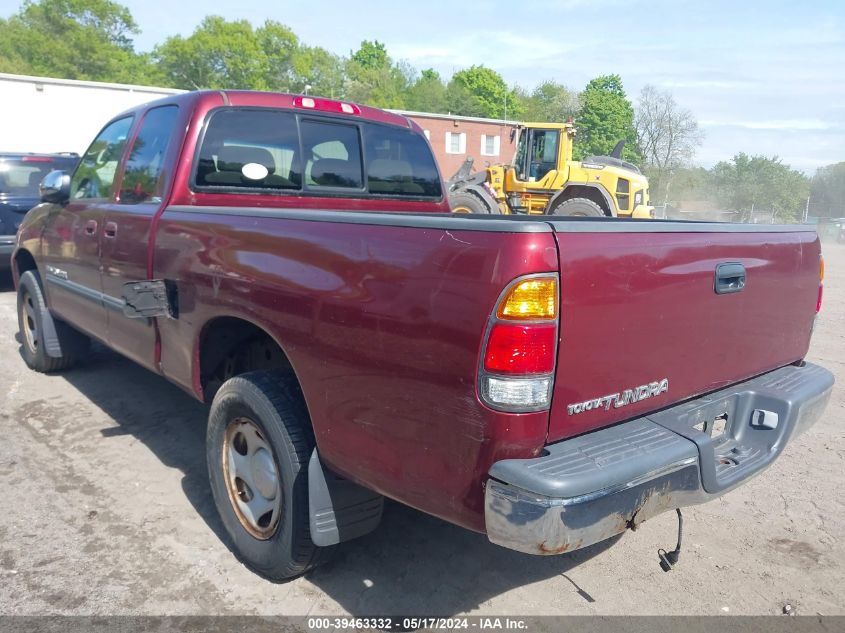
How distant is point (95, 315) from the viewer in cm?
422

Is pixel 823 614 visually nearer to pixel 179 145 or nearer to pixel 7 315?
pixel 179 145

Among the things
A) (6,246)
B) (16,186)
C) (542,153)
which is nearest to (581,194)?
(542,153)

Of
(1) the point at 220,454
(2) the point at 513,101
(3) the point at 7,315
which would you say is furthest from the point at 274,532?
(2) the point at 513,101

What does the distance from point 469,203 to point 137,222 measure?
11.7 m

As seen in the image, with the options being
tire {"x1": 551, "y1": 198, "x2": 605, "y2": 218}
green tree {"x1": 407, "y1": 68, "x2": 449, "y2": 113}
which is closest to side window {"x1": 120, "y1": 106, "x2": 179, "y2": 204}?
tire {"x1": 551, "y1": 198, "x2": 605, "y2": 218}

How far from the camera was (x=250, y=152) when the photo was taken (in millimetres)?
3732

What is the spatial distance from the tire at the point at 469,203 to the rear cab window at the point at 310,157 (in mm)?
10113

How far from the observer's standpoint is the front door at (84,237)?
4.11 metres

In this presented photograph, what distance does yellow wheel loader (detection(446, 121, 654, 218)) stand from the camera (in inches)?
583

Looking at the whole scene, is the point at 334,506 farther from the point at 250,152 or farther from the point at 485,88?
the point at 485,88

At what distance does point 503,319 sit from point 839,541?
253 centimetres

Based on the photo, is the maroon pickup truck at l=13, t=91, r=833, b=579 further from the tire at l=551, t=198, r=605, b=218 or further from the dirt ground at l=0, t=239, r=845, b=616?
the tire at l=551, t=198, r=605, b=218

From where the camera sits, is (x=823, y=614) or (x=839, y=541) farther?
(x=839, y=541)

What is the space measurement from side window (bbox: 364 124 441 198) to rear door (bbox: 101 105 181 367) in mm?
1234
